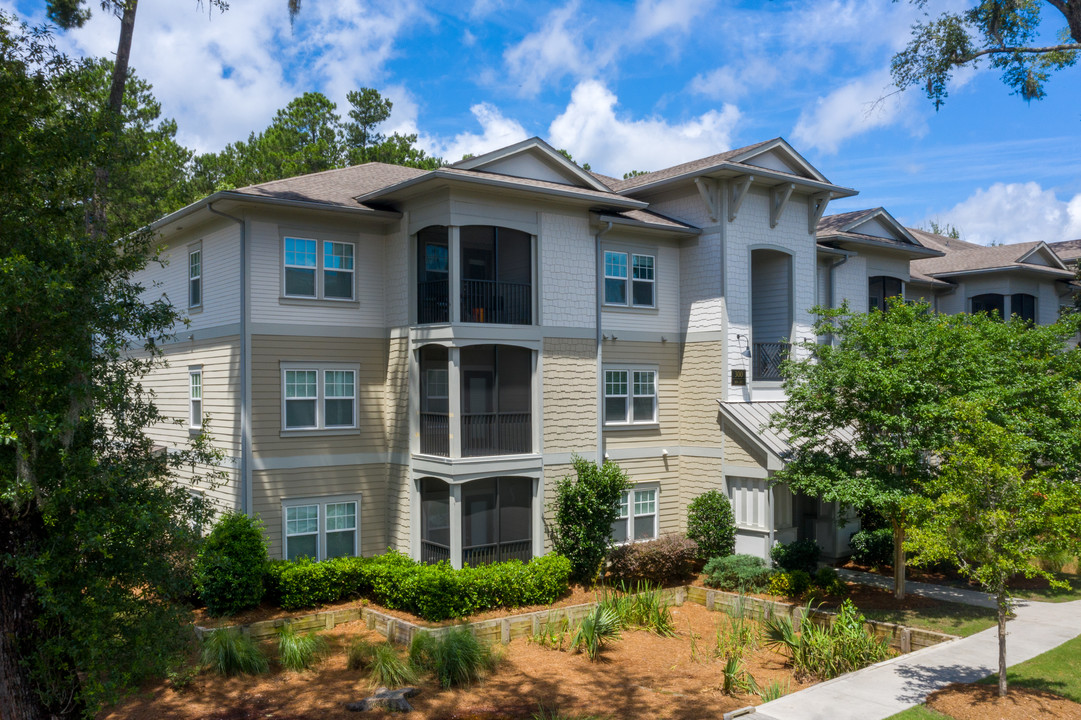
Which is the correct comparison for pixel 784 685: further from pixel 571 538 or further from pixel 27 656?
pixel 27 656

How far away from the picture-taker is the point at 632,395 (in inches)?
904

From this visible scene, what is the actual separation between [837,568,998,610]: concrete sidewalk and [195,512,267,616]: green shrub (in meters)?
14.5

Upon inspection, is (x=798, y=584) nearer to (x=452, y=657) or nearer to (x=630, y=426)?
(x=630, y=426)

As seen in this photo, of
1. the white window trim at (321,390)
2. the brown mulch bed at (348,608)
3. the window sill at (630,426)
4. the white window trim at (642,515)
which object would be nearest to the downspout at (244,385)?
the white window trim at (321,390)

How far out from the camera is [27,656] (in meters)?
10.1

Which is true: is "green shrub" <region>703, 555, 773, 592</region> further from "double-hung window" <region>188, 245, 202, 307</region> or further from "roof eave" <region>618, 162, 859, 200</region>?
"double-hung window" <region>188, 245, 202, 307</region>

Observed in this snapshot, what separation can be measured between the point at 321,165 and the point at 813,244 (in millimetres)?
25383

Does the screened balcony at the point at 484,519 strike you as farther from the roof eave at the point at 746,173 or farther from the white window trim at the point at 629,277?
the roof eave at the point at 746,173

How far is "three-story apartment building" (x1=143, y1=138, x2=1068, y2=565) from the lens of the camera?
19359 millimetres

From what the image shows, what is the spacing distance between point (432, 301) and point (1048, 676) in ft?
48.0

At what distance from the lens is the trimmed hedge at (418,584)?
691 inches

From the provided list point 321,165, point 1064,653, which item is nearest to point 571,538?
point 1064,653

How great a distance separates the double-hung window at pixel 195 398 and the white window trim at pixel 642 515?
1165 cm

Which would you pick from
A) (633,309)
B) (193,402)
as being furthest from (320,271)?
(633,309)
